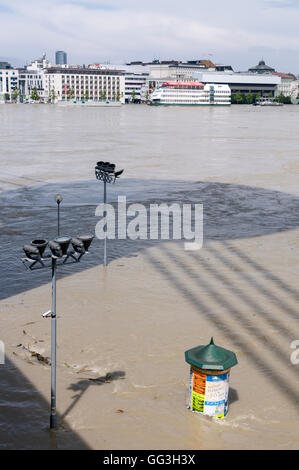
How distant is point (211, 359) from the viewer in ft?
24.3

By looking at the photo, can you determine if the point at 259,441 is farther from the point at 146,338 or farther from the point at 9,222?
the point at 9,222

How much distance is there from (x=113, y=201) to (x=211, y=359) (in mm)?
17035

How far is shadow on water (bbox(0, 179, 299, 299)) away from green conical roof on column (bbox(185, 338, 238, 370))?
631cm

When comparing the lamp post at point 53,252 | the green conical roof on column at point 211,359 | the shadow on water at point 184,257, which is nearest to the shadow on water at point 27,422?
the shadow on water at point 184,257

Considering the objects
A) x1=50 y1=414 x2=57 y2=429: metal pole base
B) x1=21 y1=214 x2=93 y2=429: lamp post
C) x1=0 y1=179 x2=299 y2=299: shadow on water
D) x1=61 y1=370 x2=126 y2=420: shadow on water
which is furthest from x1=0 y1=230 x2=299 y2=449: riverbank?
x1=0 y1=179 x2=299 y2=299: shadow on water

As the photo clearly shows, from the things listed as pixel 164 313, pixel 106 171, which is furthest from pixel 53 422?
pixel 106 171

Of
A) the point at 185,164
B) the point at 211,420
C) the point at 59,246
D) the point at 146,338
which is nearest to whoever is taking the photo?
the point at 59,246

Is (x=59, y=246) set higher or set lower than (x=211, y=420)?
higher

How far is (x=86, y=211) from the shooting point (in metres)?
21.9

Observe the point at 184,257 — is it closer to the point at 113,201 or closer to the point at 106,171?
the point at 106,171

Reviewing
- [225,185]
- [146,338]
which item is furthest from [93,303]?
[225,185]

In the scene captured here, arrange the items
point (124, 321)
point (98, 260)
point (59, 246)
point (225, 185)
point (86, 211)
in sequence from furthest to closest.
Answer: point (225, 185)
point (86, 211)
point (98, 260)
point (124, 321)
point (59, 246)
